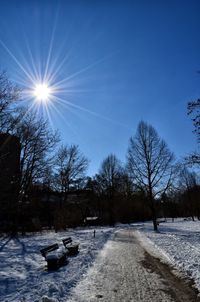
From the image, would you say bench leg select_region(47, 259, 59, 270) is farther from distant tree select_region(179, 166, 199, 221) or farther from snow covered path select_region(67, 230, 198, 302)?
distant tree select_region(179, 166, 199, 221)

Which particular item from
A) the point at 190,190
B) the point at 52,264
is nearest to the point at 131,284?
the point at 52,264

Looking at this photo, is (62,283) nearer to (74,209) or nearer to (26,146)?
(26,146)

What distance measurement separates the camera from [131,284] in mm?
7844

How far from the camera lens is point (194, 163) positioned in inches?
651

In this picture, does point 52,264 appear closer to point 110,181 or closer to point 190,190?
point 110,181

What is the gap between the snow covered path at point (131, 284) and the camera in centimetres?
664

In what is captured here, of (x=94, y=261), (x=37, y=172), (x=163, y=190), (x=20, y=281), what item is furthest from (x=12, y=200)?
(x=163, y=190)

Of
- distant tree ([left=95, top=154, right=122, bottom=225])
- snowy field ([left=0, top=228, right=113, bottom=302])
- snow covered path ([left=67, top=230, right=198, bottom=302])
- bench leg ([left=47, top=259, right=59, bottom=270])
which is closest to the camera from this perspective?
snow covered path ([left=67, top=230, right=198, bottom=302])

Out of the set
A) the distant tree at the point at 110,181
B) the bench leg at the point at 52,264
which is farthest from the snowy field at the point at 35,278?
the distant tree at the point at 110,181

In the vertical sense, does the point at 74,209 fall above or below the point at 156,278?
above

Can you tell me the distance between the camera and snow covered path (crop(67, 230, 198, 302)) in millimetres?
6645

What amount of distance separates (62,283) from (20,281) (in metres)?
1.45

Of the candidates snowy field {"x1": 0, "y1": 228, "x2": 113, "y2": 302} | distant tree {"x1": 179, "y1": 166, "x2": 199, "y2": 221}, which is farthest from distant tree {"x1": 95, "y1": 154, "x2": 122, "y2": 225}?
snowy field {"x1": 0, "y1": 228, "x2": 113, "y2": 302}

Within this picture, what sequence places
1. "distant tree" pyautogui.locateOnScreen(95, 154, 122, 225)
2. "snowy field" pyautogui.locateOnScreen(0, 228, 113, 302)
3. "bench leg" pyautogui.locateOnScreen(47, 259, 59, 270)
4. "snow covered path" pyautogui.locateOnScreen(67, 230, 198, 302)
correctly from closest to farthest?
"snow covered path" pyautogui.locateOnScreen(67, 230, 198, 302), "snowy field" pyautogui.locateOnScreen(0, 228, 113, 302), "bench leg" pyautogui.locateOnScreen(47, 259, 59, 270), "distant tree" pyautogui.locateOnScreen(95, 154, 122, 225)
